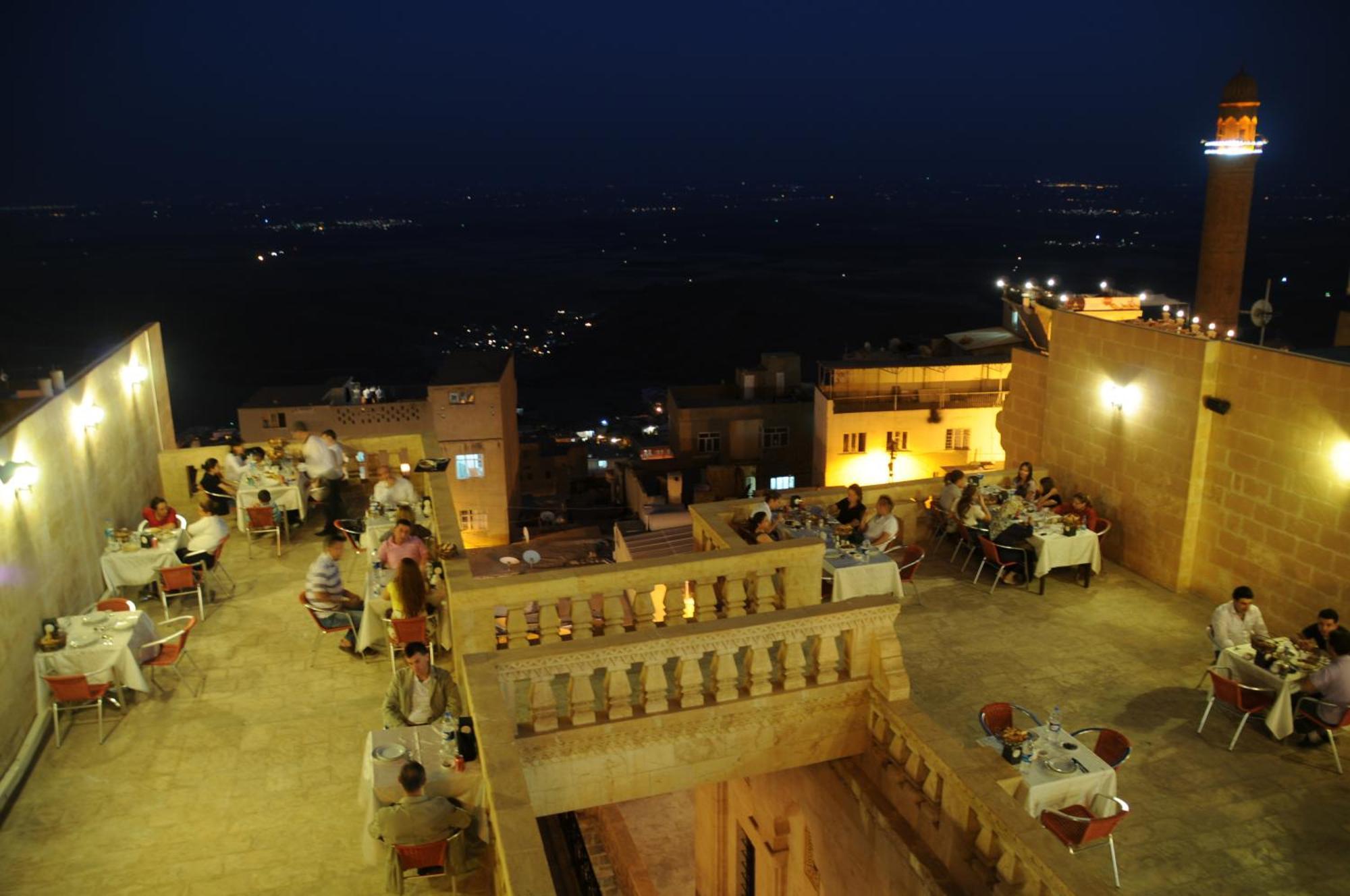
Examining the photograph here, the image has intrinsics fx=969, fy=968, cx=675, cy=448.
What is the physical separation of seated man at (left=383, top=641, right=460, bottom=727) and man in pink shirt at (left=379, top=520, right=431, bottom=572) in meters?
2.34

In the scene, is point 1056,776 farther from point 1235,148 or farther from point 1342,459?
Result: point 1235,148

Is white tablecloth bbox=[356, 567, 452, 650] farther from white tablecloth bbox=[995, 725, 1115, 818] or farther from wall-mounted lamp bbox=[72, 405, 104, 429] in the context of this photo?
white tablecloth bbox=[995, 725, 1115, 818]

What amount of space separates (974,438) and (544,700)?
2970 cm

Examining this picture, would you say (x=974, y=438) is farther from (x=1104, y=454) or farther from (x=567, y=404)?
(x=567, y=404)

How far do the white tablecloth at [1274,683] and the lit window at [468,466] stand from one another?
31.6 m

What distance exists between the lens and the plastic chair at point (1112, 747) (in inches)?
293

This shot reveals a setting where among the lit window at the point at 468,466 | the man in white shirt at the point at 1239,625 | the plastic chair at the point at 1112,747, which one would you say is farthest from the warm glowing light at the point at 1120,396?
the lit window at the point at 468,466

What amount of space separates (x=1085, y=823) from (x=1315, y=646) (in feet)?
13.2

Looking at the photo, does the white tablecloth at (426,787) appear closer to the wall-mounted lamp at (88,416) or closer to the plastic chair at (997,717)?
the plastic chair at (997,717)

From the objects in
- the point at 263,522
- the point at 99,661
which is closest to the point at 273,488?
the point at 263,522

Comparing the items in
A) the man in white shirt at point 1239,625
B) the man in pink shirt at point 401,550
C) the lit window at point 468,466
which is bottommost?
the lit window at point 468,466

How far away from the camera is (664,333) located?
103 m

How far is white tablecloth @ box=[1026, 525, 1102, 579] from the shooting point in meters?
11.9

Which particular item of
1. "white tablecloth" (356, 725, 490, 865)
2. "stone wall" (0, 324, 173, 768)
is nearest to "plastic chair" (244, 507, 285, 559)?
"stone wall" (0, 324, 173, 768)
